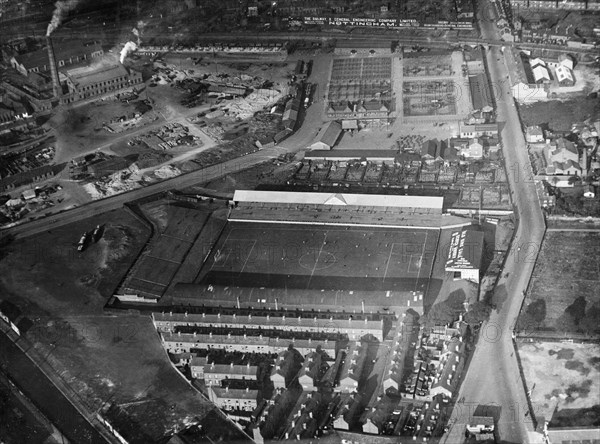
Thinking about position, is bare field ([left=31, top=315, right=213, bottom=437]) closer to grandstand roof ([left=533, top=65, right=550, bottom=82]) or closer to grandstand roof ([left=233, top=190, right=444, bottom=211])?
grandstand roof ([left=233, top=190, right=444, bottom=211])

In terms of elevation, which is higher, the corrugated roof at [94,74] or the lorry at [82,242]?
the lorry at [82,242]

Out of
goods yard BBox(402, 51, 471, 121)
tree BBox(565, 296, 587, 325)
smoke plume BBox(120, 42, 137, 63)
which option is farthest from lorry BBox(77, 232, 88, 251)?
tree BBox(565, 296, 587, 325)

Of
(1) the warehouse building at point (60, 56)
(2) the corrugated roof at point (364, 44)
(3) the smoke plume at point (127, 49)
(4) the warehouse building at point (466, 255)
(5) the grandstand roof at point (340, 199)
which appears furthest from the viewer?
(3) the smoke plume at point (127, 49)

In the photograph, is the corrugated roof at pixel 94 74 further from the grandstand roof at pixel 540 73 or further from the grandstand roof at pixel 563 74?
the grandstand roof at pixel 563 74

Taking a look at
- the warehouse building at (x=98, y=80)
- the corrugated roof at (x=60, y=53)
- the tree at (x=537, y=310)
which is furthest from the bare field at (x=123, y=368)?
the corrugated roof at (x=60, y=53)

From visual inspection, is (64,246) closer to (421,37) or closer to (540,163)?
(540,163)

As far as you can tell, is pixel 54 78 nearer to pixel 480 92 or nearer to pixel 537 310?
pixel 480 92
